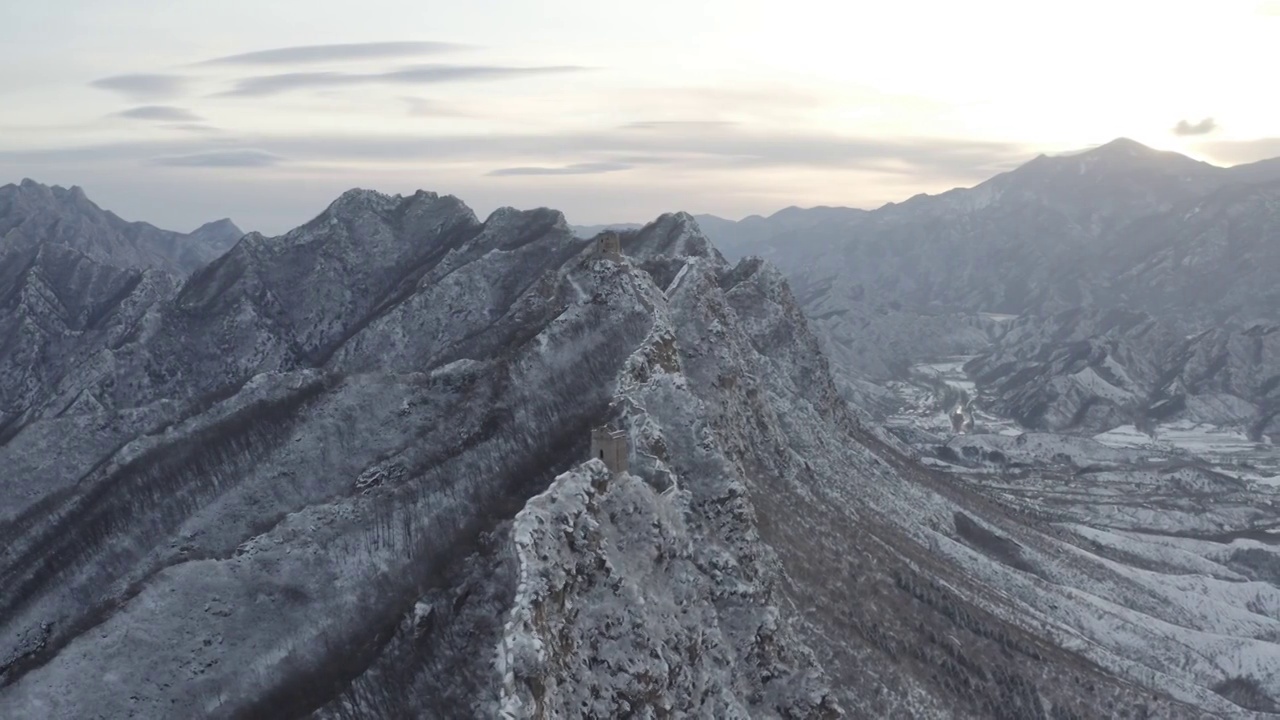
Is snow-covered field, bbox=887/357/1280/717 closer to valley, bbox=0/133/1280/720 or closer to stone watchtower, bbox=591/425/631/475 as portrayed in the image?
valley, bbox=0/133/1280/720

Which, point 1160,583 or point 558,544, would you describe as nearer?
point 558,544

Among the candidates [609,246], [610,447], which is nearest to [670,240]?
[609,246]

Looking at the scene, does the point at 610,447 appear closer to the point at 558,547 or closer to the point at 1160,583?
the point at 558,547

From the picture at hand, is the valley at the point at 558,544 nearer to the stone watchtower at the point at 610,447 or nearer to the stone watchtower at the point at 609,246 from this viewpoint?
the stone watchtower at the point at 609,246

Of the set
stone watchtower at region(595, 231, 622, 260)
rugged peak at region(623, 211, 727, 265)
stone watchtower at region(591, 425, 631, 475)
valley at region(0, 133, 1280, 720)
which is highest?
stone watchtower at region(595, 231, 622, 260)

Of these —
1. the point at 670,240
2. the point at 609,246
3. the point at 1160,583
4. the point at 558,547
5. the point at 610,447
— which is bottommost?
the point at 1160,583

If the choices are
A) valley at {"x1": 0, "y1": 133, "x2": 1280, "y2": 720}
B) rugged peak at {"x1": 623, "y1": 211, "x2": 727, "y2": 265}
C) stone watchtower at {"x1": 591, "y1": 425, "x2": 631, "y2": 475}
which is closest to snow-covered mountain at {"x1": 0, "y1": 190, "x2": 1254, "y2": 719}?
valley at {"x1": 0, "y1": 133, "x2": 1280, "y2": 720}
